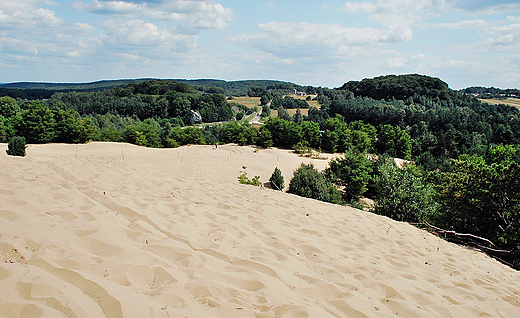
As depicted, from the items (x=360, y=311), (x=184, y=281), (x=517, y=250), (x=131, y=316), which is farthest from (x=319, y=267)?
(x=517, y=250)

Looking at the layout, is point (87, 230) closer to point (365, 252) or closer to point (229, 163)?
point (365, 252)

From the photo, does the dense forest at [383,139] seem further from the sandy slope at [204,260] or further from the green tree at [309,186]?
the sandy slope at [204,260]

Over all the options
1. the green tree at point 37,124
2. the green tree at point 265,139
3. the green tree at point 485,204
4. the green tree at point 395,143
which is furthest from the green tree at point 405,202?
the green tree at point 395,143

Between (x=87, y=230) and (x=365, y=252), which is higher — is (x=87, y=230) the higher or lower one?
the higher one

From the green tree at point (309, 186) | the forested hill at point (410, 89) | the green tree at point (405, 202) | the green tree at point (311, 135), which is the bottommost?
the green tree at point (309, 186)

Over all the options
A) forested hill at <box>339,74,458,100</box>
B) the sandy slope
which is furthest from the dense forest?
the sandy slope

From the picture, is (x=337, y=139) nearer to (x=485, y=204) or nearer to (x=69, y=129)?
(x=69, y=129)

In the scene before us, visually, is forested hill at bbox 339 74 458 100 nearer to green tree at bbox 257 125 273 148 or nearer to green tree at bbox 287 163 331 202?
green tree at bbox 257 125 273 148

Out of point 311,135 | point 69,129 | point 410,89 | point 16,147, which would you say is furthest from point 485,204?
point 410,89
